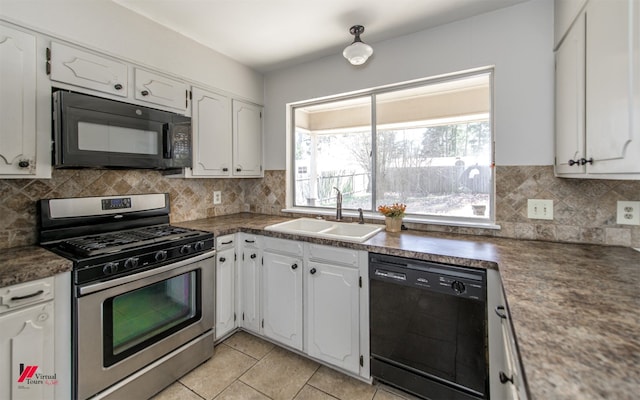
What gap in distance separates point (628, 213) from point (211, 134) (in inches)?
116

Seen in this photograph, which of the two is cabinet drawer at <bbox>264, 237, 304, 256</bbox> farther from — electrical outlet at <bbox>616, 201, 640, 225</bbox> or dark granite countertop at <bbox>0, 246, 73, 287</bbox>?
electrical outlet at <bbox>616, 201, 640, 225</bbox>

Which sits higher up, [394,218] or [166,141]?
[166,141]

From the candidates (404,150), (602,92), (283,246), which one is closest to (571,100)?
(602,92)

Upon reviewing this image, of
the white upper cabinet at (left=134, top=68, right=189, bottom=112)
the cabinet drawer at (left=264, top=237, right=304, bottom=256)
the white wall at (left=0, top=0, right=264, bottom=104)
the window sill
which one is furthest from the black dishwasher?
the white wall at (left=0, top=0, right=264, bottom=104)

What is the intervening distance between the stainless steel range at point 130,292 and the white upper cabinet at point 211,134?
51cm

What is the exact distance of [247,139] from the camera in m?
2.81

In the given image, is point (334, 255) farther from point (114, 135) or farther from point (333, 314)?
point (114, 135)

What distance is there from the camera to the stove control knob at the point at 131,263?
4.94ft

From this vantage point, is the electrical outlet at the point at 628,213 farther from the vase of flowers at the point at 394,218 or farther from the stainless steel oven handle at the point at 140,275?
the stainless steel oven handle at the point at 140,275

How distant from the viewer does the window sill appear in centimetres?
195

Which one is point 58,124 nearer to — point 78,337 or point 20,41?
point 20,41

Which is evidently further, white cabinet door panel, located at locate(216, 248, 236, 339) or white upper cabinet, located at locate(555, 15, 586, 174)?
white cabinet door panel, located at locate(216, 248, 236, 339)

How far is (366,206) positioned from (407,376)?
1360 millimetres

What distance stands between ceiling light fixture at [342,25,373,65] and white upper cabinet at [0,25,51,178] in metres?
1.86
